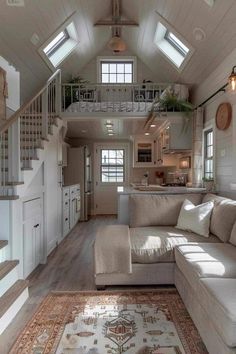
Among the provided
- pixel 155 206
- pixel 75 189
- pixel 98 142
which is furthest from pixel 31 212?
pixel 98 142

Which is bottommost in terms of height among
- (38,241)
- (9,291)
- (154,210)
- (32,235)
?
(9,291)


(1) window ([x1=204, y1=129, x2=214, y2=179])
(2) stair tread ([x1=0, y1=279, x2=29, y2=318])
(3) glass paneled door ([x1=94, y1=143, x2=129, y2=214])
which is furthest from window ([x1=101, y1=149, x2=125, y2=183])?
(2) stair tread ([x1=0, y1=279, x2=29, y2=318])

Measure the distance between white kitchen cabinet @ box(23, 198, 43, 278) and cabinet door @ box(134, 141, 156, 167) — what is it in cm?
430

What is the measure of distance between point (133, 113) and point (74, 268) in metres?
3.10

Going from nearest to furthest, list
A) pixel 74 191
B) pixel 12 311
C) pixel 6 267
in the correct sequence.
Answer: pixel 12 311 < pixel 6 267 < pixel 74 191

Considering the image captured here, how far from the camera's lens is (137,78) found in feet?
26.3

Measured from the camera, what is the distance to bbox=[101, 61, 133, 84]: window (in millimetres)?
8078

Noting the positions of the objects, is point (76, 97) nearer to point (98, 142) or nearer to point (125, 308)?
point (98, 142)

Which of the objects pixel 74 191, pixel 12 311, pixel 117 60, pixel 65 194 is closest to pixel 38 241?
pixel 12 311

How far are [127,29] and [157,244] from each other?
18.0 feet

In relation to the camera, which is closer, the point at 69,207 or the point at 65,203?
the point at 65,203

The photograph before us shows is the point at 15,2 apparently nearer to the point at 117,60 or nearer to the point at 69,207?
the point at 69,207

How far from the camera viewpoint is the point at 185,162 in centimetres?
597

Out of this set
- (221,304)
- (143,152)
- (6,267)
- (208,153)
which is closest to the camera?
(221,304)
